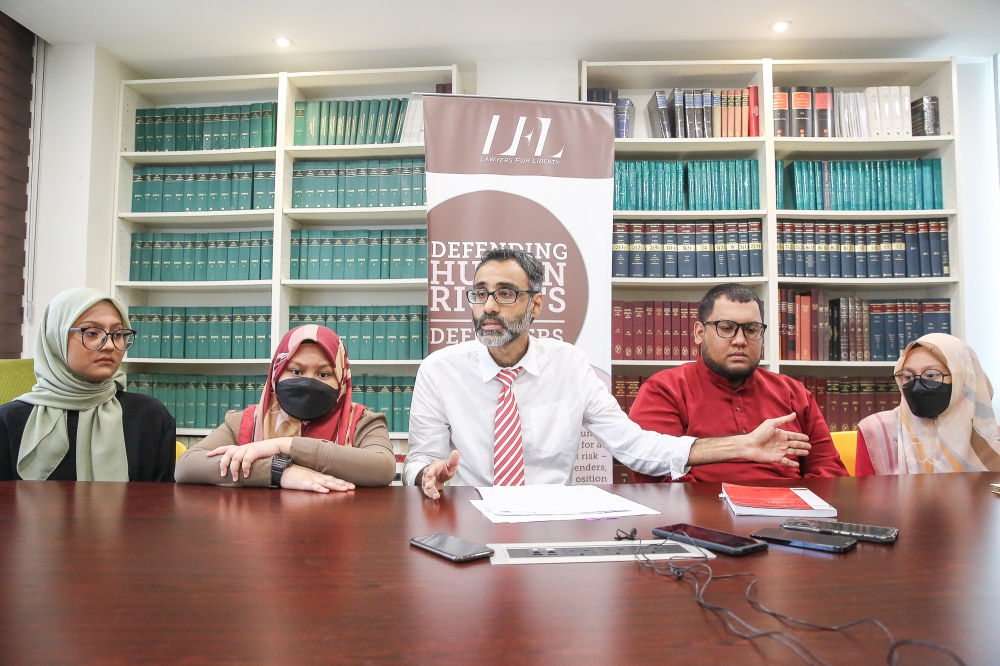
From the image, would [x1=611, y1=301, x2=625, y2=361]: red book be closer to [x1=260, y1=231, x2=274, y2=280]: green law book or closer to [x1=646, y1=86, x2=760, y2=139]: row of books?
[x1=646, y1=86, x2=760, y2=139]: row of books

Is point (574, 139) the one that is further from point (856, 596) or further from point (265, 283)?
point (856, 596)

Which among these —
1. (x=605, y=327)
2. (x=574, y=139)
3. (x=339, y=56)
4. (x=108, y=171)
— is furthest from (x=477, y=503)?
(x=108, y=171)

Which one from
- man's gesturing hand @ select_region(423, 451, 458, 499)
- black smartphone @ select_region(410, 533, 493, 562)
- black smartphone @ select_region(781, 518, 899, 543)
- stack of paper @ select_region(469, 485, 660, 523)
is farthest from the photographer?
man's gesturing hand @ select_region(423, 451, 458, 499)

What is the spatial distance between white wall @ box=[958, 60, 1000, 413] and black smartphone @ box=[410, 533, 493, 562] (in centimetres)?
368

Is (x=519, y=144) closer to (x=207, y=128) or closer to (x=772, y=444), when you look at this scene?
(x=772, y=444)

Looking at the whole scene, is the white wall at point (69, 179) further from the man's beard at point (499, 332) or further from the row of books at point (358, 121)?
the man's beard at point (499, 332)

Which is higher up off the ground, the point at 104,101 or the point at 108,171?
the point at 104,101

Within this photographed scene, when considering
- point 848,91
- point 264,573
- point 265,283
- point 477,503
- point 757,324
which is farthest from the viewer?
point 848,91

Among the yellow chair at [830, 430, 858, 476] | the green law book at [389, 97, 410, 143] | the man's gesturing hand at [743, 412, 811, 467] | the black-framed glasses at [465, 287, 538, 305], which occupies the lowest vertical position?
the yellow chair at [830, 430, 858, 476]

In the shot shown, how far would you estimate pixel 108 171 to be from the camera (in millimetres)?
3580

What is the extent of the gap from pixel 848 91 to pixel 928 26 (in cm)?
50

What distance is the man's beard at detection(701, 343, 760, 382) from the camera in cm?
211

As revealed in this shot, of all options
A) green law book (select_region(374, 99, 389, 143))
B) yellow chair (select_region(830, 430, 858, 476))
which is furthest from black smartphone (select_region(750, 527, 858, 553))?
green law book (select_region(374, 99, 389, 143))

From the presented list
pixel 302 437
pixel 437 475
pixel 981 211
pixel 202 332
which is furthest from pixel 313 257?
pixel 981 211
